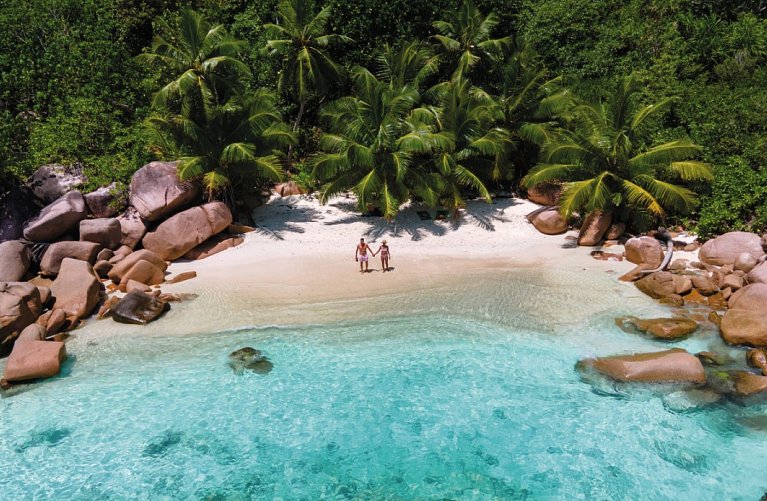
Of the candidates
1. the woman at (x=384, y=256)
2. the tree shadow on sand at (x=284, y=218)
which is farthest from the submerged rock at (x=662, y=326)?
the tree shadow on sand at (x=284, y=218)

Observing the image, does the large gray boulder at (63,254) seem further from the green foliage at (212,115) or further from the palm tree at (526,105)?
the palm tree at (526,105)

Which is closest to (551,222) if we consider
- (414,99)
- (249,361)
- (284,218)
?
(414,99)

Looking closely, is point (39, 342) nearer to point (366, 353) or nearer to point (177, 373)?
point (177, 373)

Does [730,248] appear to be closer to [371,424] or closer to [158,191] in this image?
[371,424]

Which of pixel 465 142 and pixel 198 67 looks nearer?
pixel 198 67

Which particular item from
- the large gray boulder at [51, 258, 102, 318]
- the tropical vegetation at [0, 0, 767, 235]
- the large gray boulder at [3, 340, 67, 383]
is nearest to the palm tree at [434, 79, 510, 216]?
the tropical vegetation at [0, 0, 767, 235]

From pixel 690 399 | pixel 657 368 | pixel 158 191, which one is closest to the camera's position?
pixel 690 399

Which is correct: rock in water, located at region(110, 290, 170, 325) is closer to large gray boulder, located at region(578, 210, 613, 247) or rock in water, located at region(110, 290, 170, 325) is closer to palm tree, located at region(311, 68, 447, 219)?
palm tree, located at region(311, 68, 447, 219)
